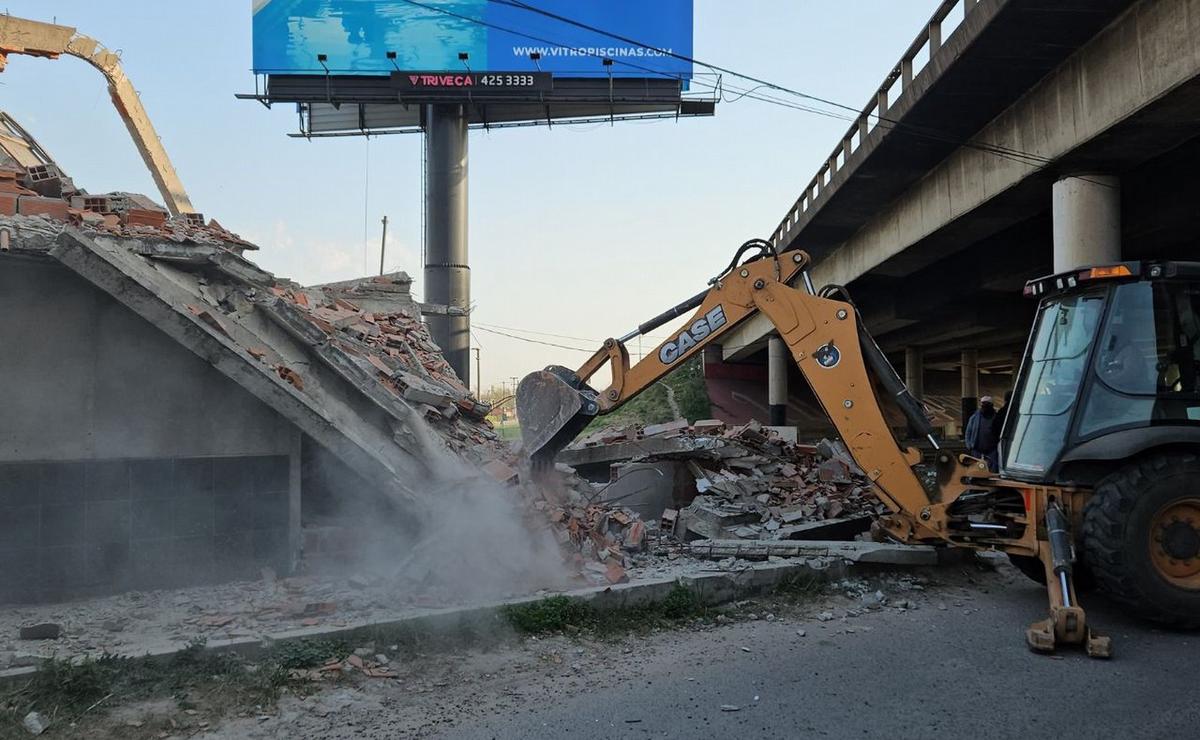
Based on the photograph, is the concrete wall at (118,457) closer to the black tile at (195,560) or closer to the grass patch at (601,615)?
the black tile at (195,560)

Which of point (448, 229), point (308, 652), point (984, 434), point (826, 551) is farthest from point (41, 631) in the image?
point (448, 229)

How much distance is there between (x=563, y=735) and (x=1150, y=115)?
9.11m

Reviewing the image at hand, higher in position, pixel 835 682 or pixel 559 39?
pixel 559 39

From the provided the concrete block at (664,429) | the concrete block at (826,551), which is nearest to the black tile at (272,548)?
the concrete block at (826,551)

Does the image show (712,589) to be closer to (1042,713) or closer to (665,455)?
(1042,713)

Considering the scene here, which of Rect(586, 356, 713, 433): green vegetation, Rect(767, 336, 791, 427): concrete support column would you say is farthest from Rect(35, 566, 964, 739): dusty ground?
Rect(586, 356, 713, 433): green vegetation

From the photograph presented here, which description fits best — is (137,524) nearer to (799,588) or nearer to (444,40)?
(799,588)

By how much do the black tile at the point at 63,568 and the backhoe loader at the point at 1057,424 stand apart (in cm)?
388

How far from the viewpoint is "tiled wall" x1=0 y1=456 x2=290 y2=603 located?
6.04m

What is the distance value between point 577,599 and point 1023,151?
361 inches

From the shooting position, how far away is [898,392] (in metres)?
7.27

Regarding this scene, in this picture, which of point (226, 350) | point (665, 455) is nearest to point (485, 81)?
point (665, 455)

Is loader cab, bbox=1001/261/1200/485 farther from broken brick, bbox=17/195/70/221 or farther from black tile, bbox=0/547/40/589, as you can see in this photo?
broken brick, bbox=17/195/70/221

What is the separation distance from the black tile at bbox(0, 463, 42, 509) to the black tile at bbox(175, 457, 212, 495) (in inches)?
37.7
